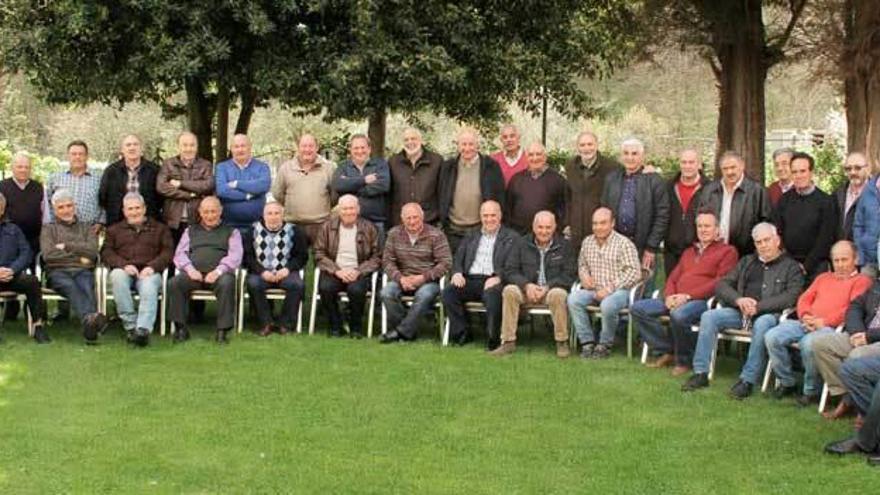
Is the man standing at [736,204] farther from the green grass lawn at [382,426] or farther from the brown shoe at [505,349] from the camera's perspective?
the brown shoe at [505,349]

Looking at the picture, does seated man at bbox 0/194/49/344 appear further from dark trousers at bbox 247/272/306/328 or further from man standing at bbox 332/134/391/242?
man standing at bbox 332/134/391/242

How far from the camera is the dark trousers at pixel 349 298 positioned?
8.95 metres

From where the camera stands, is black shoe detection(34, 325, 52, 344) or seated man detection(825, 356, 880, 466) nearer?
seated man detection(825, 356, 880, 466)

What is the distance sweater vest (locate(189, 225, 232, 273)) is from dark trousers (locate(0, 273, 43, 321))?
3.81 feet

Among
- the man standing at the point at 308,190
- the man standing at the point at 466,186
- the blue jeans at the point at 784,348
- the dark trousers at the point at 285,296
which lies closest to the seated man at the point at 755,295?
the blue jeans at the point at 784,348

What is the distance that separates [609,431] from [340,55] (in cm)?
675

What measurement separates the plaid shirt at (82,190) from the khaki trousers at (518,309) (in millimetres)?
3322

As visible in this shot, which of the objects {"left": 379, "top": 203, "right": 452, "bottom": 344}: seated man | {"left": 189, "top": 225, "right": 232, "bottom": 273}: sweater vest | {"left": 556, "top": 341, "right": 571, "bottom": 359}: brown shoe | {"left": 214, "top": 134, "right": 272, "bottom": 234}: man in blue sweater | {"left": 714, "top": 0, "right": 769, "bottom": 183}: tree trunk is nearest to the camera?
{"left": 556, "top": 341, "right": 571, "bottom": 359}: brown shoe

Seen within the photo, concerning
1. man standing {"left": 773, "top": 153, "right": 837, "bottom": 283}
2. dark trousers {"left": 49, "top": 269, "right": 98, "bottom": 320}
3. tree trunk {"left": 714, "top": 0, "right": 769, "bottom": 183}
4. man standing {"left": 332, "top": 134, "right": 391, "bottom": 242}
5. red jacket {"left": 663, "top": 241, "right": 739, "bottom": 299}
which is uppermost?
tree trunk {"left": 714, "top": 0, "right": 769, "bottom": 183}

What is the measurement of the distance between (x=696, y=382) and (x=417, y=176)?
9.64 feet

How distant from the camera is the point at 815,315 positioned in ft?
23.0

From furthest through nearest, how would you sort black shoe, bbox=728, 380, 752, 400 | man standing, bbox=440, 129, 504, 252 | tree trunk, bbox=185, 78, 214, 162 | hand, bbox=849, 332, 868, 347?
tree trunk, bbox=185, 78, 214, 162 < man standing, bbox=440, 129, 504, 252 < black shoe, bbox=728, 380, 752, 400 < hand, bbox=849, 332, 868, 347

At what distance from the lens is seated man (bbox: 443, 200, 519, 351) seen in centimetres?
855

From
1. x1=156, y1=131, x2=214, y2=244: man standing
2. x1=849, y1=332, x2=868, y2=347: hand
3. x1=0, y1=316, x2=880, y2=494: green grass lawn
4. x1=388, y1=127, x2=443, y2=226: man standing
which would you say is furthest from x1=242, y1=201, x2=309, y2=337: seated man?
x1=849, y1=332, x2=868, y2=347: hand
